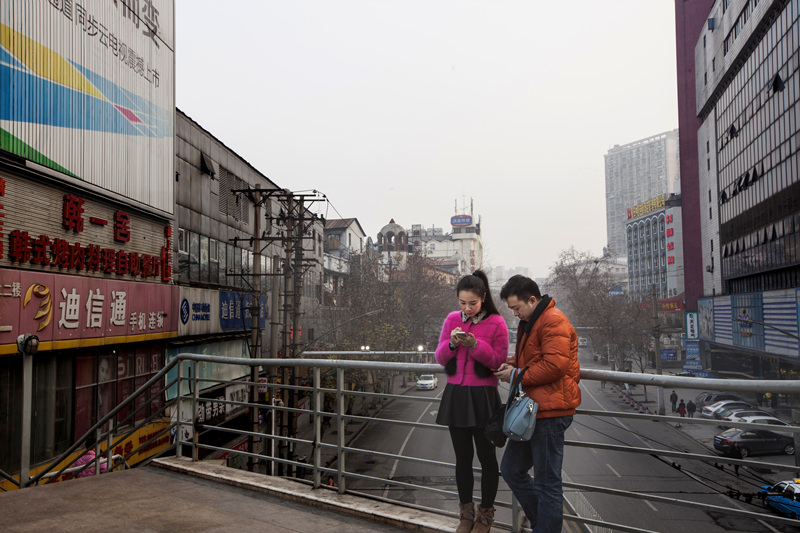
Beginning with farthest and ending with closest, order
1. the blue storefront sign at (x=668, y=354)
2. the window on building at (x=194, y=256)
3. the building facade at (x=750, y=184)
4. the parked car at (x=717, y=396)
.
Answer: the blue storefront sign at (x=668, y=354), the building facade at (x=750, y=184), the window on building at (x=194, y=256), the parked car at (x=717, y=396)

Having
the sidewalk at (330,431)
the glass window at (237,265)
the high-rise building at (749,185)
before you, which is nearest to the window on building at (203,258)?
the glass window at (237,265)

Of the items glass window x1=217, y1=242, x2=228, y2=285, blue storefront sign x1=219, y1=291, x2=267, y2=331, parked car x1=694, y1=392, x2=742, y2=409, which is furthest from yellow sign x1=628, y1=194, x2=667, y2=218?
parked car x1=694, y1=392, x2=742, y2=409

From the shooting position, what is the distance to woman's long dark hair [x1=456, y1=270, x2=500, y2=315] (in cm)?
409

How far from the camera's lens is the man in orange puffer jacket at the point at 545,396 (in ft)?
11.5

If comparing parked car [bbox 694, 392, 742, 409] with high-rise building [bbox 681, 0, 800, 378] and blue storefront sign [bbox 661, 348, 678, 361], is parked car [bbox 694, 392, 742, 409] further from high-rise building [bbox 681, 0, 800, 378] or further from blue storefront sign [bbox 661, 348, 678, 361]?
blue storefront sign [bbox 661, 348, 678, 361]

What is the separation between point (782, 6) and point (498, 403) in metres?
37.2

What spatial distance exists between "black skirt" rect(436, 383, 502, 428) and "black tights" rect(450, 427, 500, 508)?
131 mm

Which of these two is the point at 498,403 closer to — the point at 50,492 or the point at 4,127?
the point at 50,492

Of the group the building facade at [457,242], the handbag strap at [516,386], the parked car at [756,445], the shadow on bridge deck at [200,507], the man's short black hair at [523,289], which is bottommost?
the shadow on bridge deck at [200,507]

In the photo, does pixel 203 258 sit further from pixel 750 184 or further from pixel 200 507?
pixel 750 184

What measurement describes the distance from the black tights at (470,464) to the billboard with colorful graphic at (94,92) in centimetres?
1220

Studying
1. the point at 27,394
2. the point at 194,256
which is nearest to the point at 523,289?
the point at 27,394

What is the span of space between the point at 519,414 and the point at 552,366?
1.25ft

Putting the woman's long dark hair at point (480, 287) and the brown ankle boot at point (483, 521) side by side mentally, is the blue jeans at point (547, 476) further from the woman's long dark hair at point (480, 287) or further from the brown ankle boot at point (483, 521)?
the woman's long dark hair at point (480, 287)
